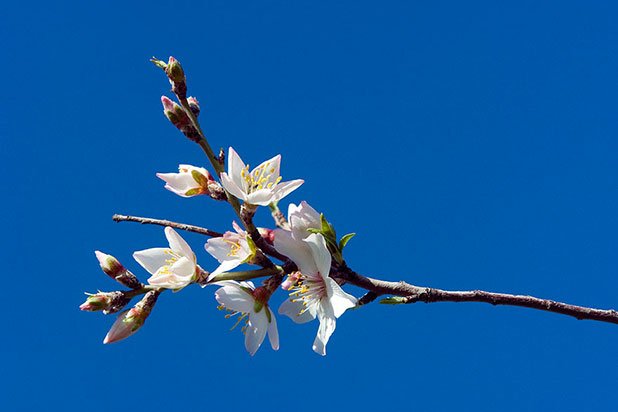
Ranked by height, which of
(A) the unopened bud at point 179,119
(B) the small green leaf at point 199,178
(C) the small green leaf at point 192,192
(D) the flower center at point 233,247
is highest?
(A) the unopened bud at point 179,119

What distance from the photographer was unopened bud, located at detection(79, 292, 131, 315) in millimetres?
1393

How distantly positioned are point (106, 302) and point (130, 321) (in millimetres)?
78

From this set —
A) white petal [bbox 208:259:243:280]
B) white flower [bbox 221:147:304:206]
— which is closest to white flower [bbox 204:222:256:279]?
white petal [bbox 208:259:243:280]

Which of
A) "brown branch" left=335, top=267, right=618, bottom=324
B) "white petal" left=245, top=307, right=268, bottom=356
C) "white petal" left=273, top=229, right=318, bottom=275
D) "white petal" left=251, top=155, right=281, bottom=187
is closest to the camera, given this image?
"brown branch" left=335, top=267, right=618, bottom=324

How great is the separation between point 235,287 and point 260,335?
173 mm

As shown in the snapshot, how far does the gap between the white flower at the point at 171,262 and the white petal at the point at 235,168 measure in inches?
8.6

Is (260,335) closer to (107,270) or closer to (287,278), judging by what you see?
→ (287,278)

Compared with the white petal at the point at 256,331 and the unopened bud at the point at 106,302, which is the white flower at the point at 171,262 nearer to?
the unopened bud at the point at 106,302

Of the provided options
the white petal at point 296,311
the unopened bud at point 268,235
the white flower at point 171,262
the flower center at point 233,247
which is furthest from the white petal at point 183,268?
the white petal at point 296,311

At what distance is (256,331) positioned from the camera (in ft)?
5.23

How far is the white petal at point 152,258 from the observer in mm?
1607

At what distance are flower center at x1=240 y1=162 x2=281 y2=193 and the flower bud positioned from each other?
423mm

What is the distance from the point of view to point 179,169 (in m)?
1.61

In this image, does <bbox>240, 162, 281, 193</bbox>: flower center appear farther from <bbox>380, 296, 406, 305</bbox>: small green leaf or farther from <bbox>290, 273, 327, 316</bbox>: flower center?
<bbox>380, 296, 406, 305</bbox>: small green leaf
